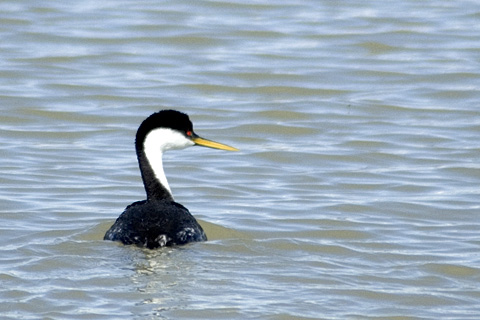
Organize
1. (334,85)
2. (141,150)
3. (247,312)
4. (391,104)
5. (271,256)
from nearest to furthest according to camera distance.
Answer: (247,312) < (271,256) < (141,150) < (391,104) < (334,85)


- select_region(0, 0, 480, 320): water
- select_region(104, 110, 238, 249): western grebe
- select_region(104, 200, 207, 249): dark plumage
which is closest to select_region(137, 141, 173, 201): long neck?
select_region(104, 110, 238, 249): western grebe

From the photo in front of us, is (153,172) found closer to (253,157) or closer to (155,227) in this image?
(155,227)

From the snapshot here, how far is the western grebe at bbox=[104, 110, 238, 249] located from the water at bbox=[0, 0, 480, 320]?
107mm

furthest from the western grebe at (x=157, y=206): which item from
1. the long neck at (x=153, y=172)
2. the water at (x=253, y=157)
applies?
the water at (x=253, y=157)

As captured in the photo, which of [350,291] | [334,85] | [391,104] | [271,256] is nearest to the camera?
[350,291]

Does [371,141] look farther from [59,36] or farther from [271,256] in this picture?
[59,36]

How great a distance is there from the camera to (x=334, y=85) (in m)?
15.7

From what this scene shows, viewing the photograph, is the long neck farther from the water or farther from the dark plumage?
the dark plumage

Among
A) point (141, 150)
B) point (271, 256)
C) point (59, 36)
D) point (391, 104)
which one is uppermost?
point (59, 36)

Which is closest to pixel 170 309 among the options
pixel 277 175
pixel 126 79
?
pixel 277 175

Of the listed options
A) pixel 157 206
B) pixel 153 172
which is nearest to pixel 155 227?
pixel 157 206

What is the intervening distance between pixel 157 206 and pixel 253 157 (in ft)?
12.5

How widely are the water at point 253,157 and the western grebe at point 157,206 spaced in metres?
0.11

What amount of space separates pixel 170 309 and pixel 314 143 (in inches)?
228
